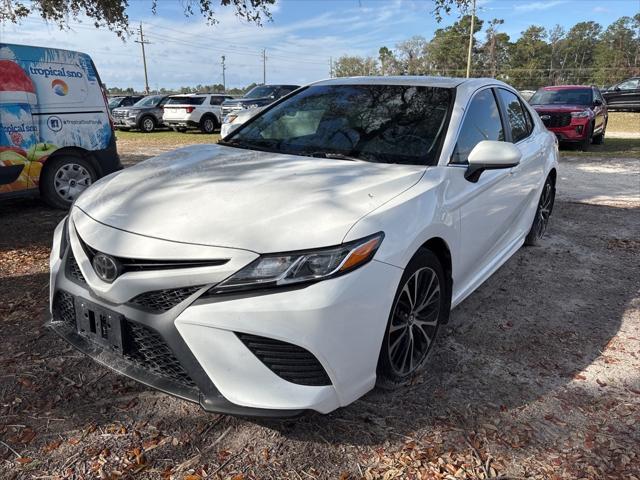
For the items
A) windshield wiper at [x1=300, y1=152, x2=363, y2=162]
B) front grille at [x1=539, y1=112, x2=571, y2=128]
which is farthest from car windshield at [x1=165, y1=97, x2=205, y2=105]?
windshield wiper at [x1=300, y1=152, x2=363, y2=162]

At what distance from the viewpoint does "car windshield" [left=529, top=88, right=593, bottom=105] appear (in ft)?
43.4

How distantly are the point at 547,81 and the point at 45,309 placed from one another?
283ft

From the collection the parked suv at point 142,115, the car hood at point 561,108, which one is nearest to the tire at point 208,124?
the parked suv at point 142,115

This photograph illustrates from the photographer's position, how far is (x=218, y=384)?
6.49ft

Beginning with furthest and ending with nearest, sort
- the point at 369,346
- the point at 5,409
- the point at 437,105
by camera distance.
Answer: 1. the point at 437,105
2. the point at 5,409
3. the point at 369,346

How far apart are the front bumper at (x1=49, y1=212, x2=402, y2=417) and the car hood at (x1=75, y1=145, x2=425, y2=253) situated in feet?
0.62

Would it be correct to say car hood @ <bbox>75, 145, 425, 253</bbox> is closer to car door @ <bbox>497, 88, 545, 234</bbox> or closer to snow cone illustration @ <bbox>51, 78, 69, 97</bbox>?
car door @ <bbox>497, 88, 545, 234</bbox>

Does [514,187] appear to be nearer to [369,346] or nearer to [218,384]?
[369,346]

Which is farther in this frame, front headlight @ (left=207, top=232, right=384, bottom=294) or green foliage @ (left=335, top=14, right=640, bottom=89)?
green foliage @ (left=335, top=14, right=640, bottom=89)

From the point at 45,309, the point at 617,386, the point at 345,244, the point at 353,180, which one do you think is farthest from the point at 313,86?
the point at 617,386

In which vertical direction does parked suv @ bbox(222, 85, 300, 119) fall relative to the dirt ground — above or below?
above

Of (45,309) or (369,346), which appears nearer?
(369,346)

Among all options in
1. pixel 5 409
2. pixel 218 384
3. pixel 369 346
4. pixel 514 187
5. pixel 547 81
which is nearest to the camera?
pixel 218 384

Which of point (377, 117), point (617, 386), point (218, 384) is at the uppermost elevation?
point (377, 117)
